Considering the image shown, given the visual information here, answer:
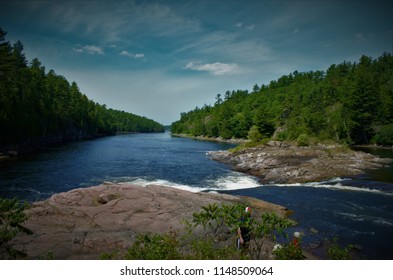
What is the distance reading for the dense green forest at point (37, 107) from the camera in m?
48.2

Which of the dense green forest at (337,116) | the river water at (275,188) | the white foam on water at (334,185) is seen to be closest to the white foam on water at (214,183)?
the river water at (275,188)

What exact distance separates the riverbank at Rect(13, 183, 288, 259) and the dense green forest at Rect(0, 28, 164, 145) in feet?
29.6

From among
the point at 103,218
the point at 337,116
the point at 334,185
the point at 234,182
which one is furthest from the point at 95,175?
the point at 337,116

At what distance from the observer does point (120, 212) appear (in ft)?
45.4

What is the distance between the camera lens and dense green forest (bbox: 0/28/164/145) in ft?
158

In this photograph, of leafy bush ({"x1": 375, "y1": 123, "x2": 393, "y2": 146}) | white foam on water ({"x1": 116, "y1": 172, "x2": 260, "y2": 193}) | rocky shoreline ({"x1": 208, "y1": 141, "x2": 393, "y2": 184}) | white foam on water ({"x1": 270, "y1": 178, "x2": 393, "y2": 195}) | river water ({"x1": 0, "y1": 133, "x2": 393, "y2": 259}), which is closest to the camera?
river water ({"x1": 0, "y1": 133, "x2": 393, "y2": 259})

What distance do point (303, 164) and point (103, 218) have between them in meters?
28.3

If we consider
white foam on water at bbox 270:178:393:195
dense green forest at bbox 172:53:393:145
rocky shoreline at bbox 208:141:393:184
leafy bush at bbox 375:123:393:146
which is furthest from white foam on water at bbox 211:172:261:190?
leafy bush at bbox 375:123:393:146

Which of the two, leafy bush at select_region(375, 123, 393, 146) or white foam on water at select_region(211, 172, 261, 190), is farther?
leafy bush at select_region(375, 123, 393, 146)

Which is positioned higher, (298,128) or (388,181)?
(298,128)

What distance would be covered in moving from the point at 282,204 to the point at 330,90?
85.4 metres

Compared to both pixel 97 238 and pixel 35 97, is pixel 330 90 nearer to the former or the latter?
pixel 35 97

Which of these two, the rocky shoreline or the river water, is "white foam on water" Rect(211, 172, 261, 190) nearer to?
the river water

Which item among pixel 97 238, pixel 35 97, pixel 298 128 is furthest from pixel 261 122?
pixel 97 238
